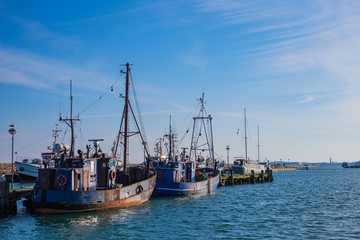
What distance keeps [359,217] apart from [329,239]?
9885 mm

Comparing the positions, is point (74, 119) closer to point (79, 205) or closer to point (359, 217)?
point (79, 205)

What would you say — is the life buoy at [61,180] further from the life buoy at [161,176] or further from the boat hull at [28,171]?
the boat hull at [28,171]

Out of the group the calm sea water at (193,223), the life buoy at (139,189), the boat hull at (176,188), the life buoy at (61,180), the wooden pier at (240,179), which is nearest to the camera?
the calm sea water at (193,223)

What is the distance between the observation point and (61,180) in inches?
1133

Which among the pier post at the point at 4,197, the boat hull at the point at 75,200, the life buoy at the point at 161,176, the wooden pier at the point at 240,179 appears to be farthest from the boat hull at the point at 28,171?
the boat hull at the point at 75,200

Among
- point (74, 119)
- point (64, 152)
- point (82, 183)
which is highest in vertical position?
point (74, 119)

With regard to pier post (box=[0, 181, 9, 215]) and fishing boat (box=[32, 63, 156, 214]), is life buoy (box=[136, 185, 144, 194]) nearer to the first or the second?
fishing boat (box=[32, 63, 156, 214])

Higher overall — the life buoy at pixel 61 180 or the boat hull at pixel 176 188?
the life buoy at pixel 61 180

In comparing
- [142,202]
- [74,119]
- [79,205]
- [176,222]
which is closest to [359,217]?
[176,222]

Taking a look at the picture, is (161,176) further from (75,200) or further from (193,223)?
(193,223)

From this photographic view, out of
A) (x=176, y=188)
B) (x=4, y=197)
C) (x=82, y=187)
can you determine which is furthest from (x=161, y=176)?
(x=4, y=197)

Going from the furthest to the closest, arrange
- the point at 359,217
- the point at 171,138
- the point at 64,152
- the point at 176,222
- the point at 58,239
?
the point at 171,138, the point at 64,152, the point at 359,217, the point at 176,222, the point at 58,239

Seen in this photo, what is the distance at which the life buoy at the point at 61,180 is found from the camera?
94.2ft

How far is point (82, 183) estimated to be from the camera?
30016 millimetres
